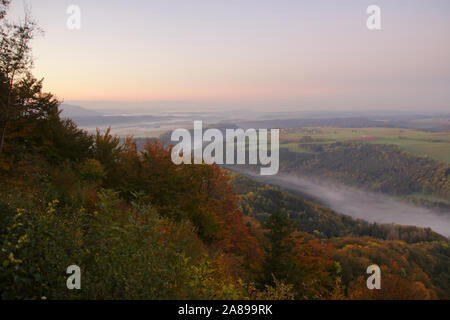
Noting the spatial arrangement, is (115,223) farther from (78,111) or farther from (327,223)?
(78,111)

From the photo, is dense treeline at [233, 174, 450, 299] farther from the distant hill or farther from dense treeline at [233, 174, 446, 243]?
the distant hill

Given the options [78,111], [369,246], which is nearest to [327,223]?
[369,246]

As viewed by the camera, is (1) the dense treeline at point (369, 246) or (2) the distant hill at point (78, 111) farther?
(2) the distant hill at point (78, 111)

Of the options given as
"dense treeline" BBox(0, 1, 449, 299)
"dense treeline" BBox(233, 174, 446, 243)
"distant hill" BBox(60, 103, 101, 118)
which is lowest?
"dense treeline" BBox(233, 174, 446, 243)

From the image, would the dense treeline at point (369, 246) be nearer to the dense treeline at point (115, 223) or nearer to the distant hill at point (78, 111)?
the dense treeline at point (115, 223)

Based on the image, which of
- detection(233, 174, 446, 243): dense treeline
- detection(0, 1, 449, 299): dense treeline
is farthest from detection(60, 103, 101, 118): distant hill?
detection(0, 1, 449, 299): dense treeline

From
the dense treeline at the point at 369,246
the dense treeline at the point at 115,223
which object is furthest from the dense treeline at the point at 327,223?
the dense treeline at the point at 115,223

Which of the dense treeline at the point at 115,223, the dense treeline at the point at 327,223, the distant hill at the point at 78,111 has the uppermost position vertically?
the distant hill at the point at 78,111
